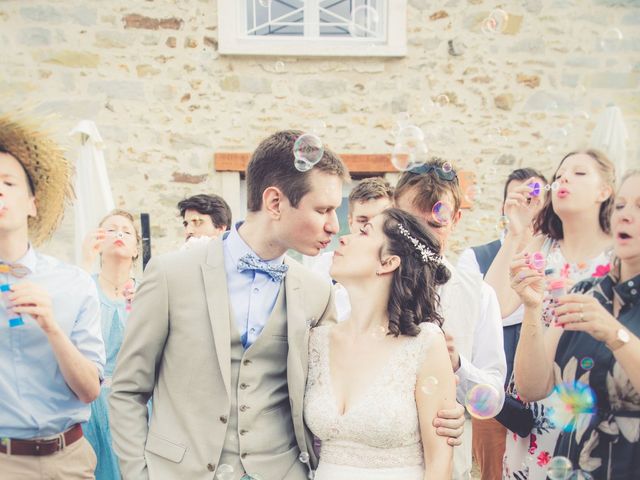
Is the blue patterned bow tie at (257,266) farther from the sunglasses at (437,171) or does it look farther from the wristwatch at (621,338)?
the wristwatch at (621,338)

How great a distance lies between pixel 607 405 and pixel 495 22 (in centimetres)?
454

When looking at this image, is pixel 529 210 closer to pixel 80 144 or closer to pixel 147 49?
pixel 80 144

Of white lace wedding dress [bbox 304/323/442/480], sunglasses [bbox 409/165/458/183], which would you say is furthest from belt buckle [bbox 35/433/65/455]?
sunglasses [bbox 409/165/458/183]

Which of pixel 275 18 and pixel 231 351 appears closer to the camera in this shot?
pixel 231 351

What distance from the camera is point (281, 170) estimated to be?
226 cm

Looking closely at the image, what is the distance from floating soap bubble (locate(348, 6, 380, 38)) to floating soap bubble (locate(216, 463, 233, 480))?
18.8 feet

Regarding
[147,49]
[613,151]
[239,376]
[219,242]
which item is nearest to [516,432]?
[239,376]

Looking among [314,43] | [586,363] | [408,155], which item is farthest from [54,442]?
[314,43]

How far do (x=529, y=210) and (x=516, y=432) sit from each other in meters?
1.16

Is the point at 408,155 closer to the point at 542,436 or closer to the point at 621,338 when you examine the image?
the point at 542,436

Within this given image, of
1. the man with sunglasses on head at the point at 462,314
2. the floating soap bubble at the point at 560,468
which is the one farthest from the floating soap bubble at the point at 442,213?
the floating soap bubble at the point at 560,468

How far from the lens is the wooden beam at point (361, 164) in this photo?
663cm

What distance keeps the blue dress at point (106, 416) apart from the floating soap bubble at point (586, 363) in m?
2.36

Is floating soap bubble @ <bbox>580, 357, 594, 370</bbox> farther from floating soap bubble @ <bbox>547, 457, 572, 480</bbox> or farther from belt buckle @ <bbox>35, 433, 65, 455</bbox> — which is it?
belt buckle @ <bbox>35, 433, 65, 455</bbox>
